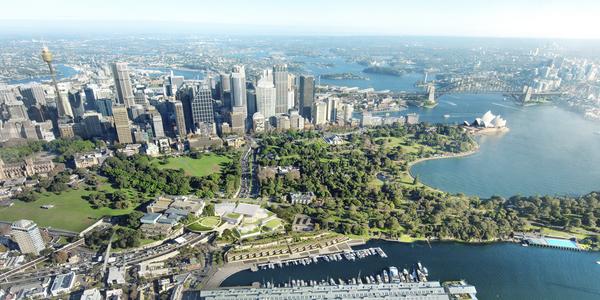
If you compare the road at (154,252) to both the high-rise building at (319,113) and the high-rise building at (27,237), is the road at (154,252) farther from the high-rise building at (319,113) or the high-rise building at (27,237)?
the high-rise building at (319,113)

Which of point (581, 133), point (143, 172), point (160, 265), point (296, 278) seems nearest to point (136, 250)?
point (160, 265)

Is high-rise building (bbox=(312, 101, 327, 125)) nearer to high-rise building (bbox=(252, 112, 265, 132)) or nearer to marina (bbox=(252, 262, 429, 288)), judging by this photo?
high-rise building (bbox=(252, 112, 265, 132))

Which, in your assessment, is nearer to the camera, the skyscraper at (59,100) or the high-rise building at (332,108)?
the skyscraper at (59,100)

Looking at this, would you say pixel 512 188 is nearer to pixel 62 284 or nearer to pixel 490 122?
pixel 490 122

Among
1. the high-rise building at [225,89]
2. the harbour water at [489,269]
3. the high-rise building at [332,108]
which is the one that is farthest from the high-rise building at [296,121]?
the harbour water at [489,269]

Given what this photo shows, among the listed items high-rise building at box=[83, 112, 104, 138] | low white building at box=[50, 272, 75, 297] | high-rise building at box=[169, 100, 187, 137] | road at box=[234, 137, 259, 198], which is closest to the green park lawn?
road at box=[234, 137, 259, 198]

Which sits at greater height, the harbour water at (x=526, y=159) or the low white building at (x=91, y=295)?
the low white building at (x=91, y=295)
